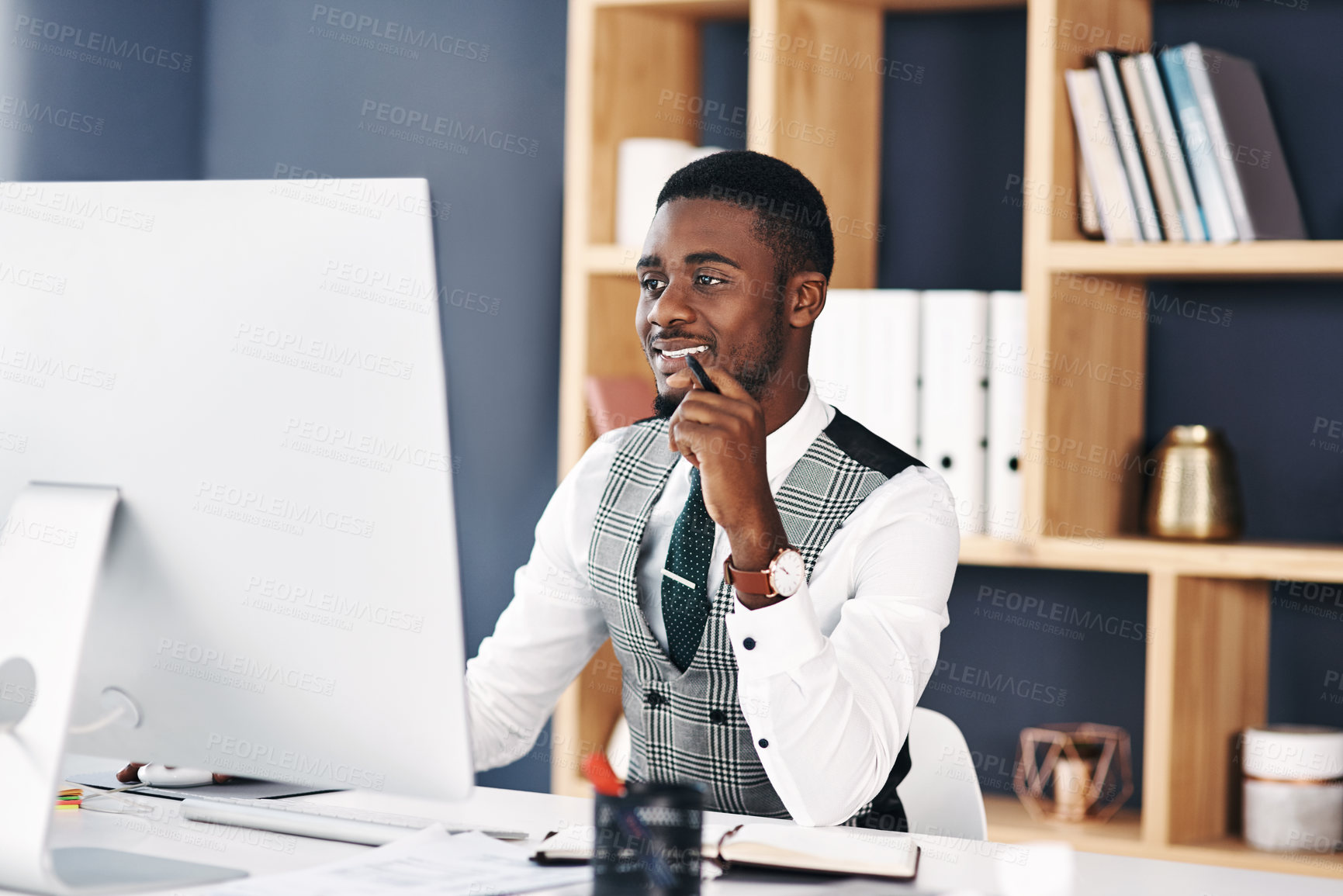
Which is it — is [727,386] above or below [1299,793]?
above

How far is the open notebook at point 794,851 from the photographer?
3.32 feet

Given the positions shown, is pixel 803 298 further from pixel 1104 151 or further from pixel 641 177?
pixel 641 177

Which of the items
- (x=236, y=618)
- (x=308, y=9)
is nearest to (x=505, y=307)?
(x=308, y=9)

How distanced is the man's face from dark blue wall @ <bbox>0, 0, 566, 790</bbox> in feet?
4.13

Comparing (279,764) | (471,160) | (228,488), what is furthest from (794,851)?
(471,160)

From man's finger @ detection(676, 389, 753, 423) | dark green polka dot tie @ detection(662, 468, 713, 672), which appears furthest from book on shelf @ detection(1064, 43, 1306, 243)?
man's finger @ detection(676, 389, 753, 423)

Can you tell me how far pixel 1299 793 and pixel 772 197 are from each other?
1.16m

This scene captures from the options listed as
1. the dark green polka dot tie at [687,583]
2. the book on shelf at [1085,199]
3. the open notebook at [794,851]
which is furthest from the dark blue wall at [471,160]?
the open notebook at [794,851]

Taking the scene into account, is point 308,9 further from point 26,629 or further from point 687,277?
point 26,629

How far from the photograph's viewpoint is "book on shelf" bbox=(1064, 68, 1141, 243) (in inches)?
83.2

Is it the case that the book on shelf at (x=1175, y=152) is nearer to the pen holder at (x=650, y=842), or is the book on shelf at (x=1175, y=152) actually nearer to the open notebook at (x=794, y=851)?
the open notebook at (x=794, y=851)

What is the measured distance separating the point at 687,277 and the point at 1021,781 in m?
1.27

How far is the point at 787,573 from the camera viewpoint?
1250 millimetres

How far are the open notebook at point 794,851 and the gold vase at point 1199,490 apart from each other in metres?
1.18
